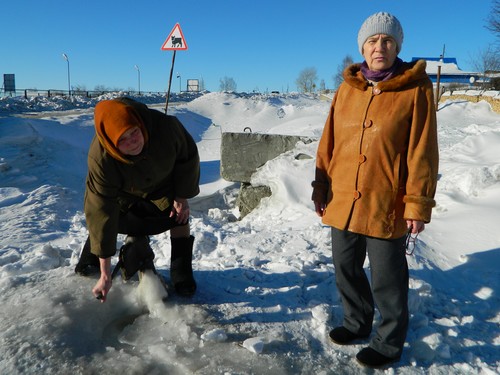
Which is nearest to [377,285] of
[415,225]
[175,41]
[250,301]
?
[415,225]

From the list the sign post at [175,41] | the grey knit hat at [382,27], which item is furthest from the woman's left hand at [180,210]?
the sign post at [175,41]

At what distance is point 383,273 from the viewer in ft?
6.73

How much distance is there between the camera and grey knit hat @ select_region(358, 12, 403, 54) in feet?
6.36

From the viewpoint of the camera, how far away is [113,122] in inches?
79.0

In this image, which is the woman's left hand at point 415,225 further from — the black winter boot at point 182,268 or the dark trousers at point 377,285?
the black winter boot at point 182,268

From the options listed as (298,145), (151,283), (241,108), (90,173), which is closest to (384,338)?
(151,283)

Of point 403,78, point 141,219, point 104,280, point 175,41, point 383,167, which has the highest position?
point 175,41

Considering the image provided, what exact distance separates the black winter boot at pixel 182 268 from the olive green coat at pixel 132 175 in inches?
17.5

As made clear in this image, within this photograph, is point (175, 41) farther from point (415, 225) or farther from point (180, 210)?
point (415, 225)

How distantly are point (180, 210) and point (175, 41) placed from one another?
299 inches

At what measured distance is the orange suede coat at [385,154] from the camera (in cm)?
191

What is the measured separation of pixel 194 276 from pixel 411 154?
5.93 ft

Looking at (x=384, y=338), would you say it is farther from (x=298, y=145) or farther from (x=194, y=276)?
(x=298, y=145)

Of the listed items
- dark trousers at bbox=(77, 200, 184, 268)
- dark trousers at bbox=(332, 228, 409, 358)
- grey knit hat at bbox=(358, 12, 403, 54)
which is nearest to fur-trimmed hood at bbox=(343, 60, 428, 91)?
grey knit hat at bbox=(358, 12, 403, 54)
